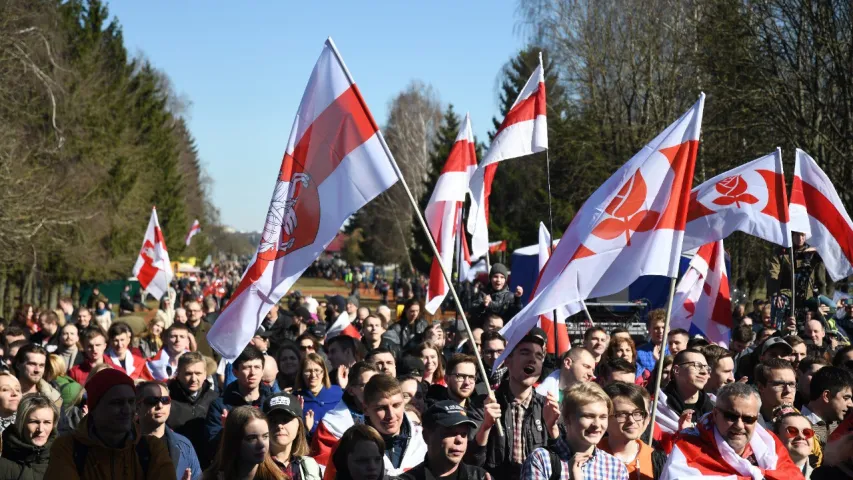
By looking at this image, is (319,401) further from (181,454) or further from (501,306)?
(501,306)

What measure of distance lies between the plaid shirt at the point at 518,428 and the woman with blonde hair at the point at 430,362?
2.42 m

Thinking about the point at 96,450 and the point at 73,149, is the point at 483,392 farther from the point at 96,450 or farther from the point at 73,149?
the point at 73,149

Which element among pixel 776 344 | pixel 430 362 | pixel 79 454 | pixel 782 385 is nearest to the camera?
pixel 79 454

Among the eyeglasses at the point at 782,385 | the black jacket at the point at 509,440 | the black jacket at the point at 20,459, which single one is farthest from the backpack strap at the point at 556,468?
the black jacket at the point at 20,459

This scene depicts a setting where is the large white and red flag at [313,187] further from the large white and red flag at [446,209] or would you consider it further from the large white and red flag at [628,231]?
the large white and red flag at [446,209]

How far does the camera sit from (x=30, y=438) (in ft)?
20.5

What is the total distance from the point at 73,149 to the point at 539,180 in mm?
23879

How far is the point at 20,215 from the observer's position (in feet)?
87.3

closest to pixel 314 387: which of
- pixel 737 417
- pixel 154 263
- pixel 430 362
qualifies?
pixel 430 362

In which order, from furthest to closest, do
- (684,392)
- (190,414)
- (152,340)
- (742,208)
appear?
(152,340), (742,208), (190,414), (684,392)

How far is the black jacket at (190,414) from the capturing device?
294 inches

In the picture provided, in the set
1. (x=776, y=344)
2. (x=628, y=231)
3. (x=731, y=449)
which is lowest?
(x=731, y=449)

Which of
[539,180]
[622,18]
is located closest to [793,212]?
[622,18]

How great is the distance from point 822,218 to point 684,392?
12.0 feet
